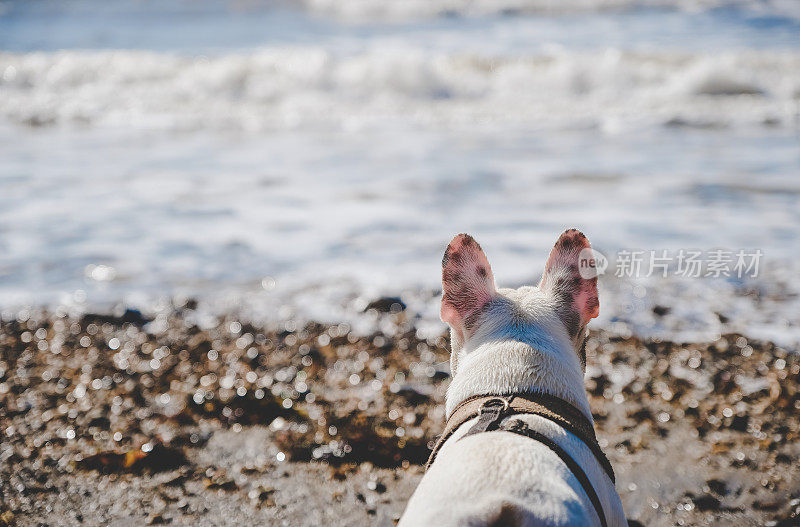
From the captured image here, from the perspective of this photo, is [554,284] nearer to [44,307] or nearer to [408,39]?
[44,307]

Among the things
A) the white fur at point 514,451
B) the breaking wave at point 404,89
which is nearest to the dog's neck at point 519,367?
the white fur at point 514,451

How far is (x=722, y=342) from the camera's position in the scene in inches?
199

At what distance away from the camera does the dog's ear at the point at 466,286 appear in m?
2.46

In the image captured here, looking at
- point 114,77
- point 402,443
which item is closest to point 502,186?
point 402,443

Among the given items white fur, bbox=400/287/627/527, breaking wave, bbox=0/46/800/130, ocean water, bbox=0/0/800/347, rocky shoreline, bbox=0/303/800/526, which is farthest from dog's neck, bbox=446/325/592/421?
breaking wave, bbox=0/46/800/130

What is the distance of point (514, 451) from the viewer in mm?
1972

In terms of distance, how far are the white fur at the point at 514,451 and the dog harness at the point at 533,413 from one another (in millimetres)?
25

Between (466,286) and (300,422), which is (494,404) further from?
(300,422)

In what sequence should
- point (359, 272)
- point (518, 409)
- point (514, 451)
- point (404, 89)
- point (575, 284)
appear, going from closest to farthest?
1. point (514, 451)
2. point (518, 409)
3. point (575, 284)
4. point (359, 272)
5. point (404, 89)

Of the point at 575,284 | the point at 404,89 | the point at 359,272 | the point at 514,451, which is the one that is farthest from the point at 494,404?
the point at 404,89

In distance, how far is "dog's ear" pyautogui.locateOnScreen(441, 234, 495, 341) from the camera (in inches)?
96.9

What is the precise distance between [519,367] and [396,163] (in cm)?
854

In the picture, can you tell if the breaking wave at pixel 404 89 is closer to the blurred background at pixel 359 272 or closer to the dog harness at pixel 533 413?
the blurred background at pixel 359 272

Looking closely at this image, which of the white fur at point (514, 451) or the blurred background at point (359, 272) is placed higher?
the white fur at point (514, 451)
